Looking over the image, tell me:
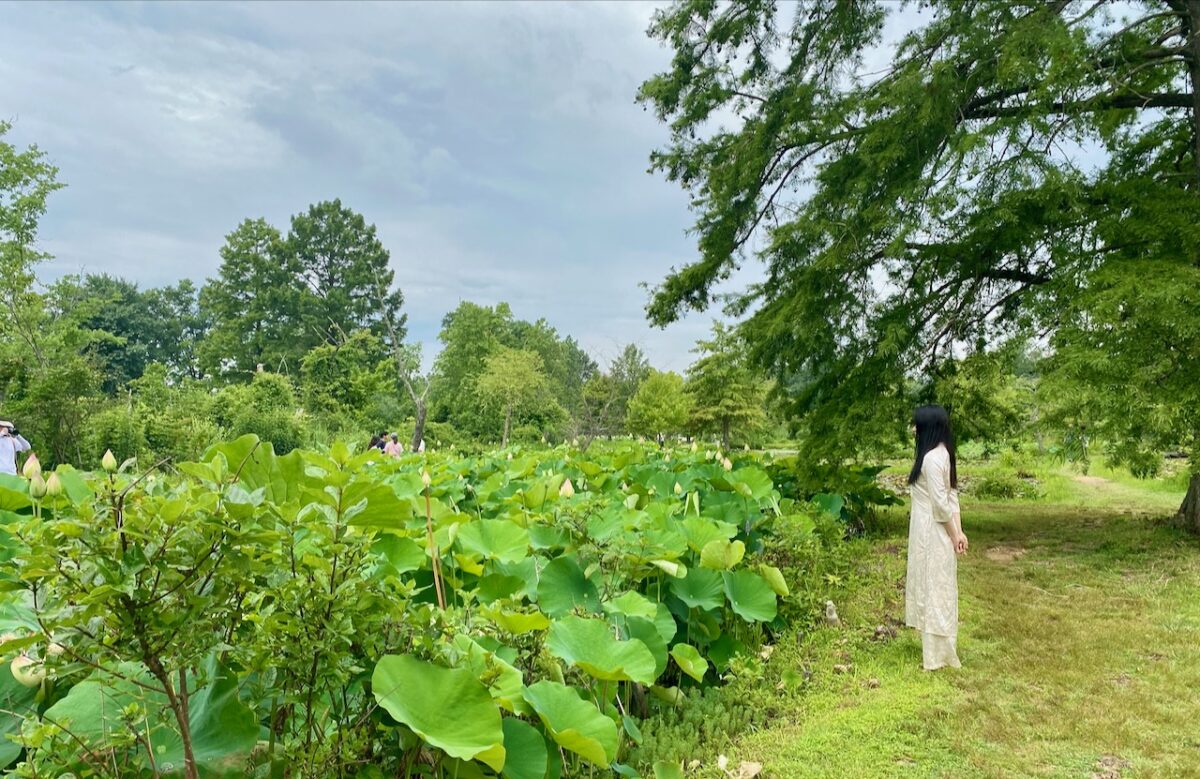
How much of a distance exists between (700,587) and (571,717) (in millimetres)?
1554

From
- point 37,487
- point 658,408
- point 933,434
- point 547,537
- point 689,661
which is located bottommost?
point 689,661

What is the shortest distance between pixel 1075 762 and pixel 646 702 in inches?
67.6

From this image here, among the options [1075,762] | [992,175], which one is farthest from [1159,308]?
[1075,762]

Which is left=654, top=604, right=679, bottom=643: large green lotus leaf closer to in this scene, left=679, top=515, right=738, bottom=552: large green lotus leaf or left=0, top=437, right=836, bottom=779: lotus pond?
left=0, top=437, right=836, bottom=779: lotus pond

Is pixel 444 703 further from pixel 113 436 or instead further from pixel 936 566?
pixel 113 436

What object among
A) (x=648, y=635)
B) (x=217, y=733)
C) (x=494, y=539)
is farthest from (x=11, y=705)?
(x=648, y=635)

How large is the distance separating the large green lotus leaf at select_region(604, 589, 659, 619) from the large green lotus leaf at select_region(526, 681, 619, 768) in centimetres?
60

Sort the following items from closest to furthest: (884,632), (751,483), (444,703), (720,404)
Result: (444,703) < (884,632) < (751,483) < (720,404)

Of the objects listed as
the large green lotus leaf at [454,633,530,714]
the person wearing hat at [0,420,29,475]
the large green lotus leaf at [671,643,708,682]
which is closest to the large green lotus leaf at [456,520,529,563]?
the large green lotus leaf at [671,643,708,682]

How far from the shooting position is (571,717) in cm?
200

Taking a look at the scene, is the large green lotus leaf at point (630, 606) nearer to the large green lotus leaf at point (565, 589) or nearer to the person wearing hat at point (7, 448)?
the large green lotus leaf at point (565, 589)

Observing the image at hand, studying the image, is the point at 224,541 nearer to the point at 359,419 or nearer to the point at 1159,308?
the point at 1159,308

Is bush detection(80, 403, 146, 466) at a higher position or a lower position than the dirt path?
higher

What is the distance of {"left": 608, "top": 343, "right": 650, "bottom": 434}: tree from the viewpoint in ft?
95.2
